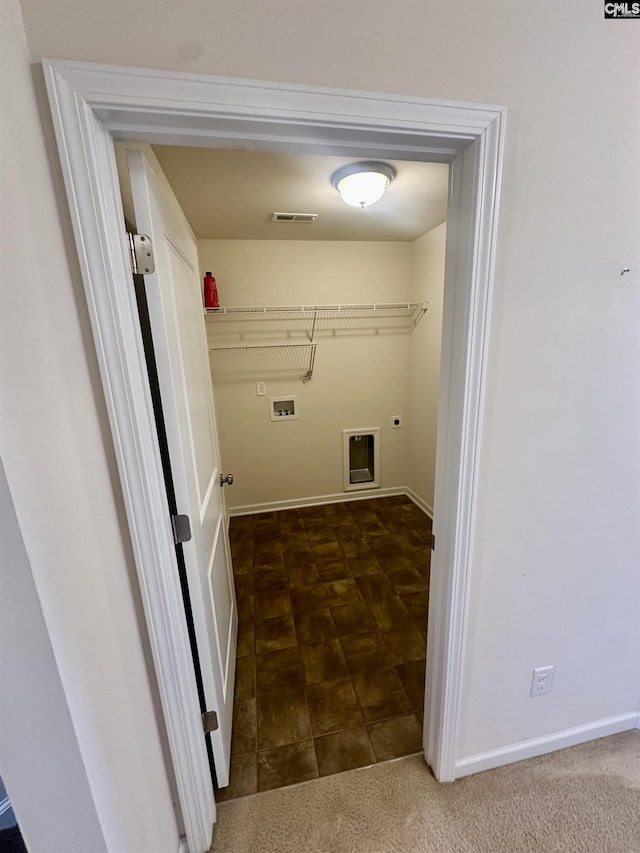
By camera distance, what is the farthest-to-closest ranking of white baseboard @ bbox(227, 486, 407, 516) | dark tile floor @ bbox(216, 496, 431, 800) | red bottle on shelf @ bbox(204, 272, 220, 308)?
white baseboard @ bbox(227, 486, 407, 516)
red bottle on shelf @ bbox(204, 272, 220, 308)
dark tile floor @ bbox(216, 496, 431, 800)

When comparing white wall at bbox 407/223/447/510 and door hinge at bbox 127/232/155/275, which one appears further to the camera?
white wall at bbox 407/223/447/510

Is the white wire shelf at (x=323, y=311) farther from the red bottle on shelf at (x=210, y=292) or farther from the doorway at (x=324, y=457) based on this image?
the red bottle on shelf at (x=210, y=292)

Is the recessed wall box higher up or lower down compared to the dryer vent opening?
higher up

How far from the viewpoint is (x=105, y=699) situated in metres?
0.73

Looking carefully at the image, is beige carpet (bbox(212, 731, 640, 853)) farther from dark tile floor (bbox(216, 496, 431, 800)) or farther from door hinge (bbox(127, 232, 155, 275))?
door hinge (bbox(127, 232, 155, 275))

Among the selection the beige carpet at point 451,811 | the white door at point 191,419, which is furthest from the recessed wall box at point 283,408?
the beige carpet at point 451,811

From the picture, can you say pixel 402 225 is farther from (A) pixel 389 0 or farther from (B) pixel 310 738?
(B) pixel 310 738

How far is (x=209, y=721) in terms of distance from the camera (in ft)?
3.86

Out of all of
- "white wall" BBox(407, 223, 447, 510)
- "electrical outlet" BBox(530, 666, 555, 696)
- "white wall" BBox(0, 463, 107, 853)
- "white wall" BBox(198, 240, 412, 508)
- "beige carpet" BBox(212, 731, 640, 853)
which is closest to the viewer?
"white wall" BBox(0, 463, 107, 853)

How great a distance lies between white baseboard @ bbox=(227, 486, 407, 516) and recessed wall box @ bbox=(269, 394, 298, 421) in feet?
2.76

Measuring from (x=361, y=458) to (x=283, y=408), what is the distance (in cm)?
97

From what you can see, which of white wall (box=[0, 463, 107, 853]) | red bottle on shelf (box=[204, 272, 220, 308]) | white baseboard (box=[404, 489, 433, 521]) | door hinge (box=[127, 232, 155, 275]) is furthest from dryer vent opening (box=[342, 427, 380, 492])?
white wall (box=[0, 463, 107, 853])

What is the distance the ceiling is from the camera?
147cm

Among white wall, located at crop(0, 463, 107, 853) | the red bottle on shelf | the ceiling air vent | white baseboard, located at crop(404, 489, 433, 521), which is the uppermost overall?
the ceiling air vent
